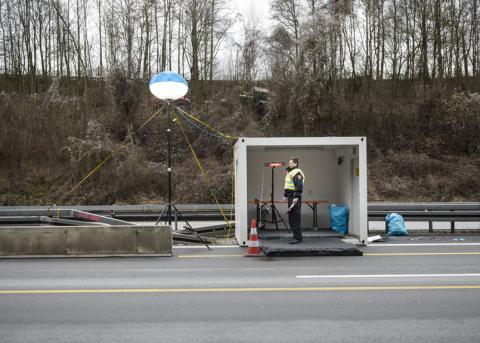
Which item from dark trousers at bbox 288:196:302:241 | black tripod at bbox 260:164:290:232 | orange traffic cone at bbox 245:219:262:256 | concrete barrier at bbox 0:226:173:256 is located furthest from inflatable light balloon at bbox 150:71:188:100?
orange traffic cone at bbox 245:219:262:256

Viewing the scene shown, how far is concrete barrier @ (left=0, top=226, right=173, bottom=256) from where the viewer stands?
1045cm

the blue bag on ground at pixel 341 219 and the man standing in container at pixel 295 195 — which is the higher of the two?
the man standing in container at pixel 295 195

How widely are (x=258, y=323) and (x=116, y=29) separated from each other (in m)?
29.3

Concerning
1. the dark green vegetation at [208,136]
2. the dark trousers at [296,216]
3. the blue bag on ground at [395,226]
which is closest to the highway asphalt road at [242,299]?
the dark trousers at [296,216]

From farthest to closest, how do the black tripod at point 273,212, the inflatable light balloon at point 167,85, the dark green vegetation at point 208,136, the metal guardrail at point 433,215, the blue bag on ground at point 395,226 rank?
the dark green vegetation at point 208,136 < the black tripod at point 273,212 < the metal guardrail at point 433,215 < the blue bag on ground at point 395,226 < the inflatable light balloon at point 167,85

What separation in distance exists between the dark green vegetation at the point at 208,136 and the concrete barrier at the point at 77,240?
524 inches

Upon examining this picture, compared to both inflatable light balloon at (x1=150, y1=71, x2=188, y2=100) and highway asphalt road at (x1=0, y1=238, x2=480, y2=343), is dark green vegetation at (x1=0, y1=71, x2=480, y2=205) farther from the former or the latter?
highway asphalt road at (x1=0, y1=238, x2=480, y2=343)

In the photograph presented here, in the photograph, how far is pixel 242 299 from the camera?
266 inches


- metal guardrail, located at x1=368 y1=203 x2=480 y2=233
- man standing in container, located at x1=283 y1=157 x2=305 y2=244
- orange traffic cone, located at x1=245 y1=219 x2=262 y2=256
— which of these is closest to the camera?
orange traffic cone, located at x1=245 y1=219 x2=262 y2=256

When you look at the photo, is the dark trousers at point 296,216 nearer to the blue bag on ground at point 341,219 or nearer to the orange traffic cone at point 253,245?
the orange traffic cone at point 253,245

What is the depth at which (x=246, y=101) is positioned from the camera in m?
32.0

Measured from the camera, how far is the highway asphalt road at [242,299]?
17.3 ft

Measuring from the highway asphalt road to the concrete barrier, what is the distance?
395 millimetres

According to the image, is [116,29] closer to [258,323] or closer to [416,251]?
[416,251]
